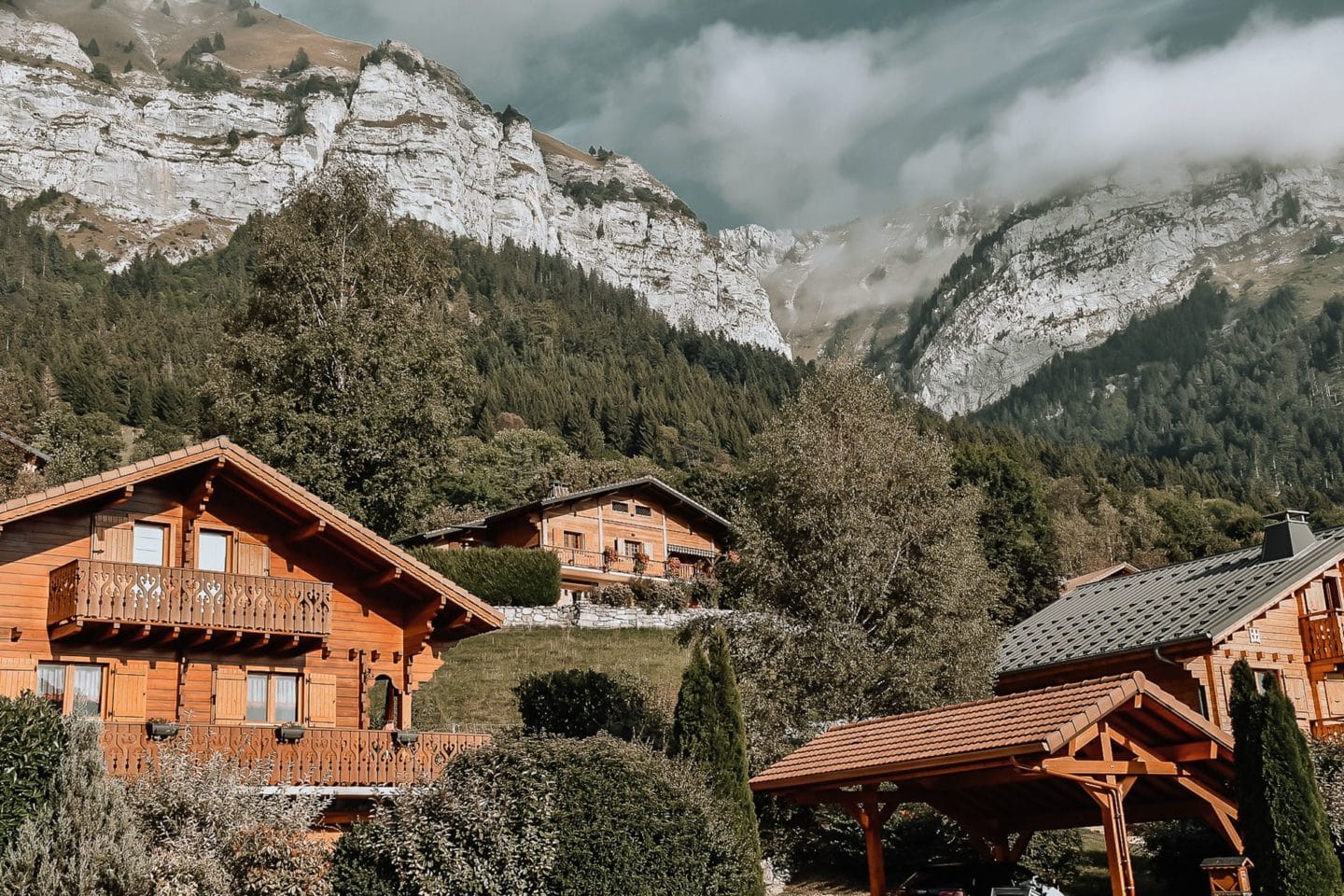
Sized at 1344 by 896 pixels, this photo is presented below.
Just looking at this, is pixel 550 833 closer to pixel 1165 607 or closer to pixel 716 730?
pixel 716 730

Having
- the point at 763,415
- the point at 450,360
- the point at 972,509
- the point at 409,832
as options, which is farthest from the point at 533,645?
the point at 763,415

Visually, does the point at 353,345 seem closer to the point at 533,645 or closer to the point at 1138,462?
the point at 533,645

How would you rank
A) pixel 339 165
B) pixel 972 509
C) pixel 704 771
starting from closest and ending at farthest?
1. pixel 704 771
2. pixel 972 509
3. pixel 339 165

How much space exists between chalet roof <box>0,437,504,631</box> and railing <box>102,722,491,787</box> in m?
3.08

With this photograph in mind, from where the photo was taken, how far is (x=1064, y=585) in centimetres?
5931

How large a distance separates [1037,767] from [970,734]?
155 cm

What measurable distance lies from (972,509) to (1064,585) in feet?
94.9

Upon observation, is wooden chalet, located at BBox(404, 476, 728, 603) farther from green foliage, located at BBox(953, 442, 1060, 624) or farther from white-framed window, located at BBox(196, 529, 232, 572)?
white-framed window, located at BBox(196, 529, 232, 572)

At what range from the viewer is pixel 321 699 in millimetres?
25656

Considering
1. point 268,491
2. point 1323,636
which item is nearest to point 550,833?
point 268,491

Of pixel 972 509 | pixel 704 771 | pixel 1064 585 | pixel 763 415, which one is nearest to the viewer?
pixel 704 771

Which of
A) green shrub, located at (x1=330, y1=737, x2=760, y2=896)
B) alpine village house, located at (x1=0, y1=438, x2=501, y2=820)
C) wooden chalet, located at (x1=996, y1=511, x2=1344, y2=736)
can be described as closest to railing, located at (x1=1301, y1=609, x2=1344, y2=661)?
wooden chalet, located at (x1=996, y1=511, x2=1344, y2=736)

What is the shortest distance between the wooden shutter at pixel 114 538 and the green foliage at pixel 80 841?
766 cm

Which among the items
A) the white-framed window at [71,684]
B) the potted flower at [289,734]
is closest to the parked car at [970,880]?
the potted flower at [289,734]
